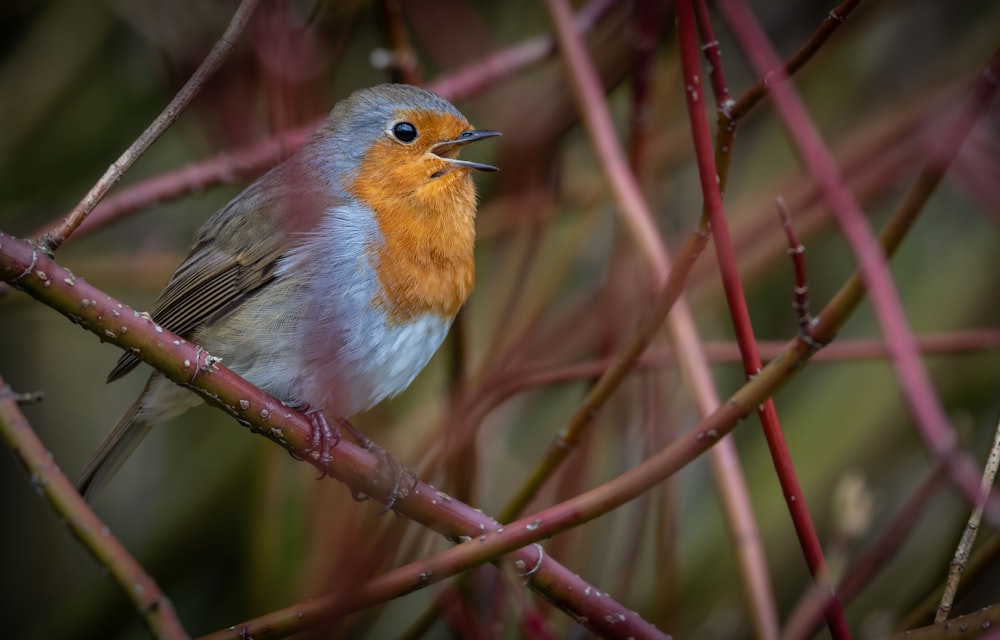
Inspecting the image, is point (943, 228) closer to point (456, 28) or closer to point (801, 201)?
point (801, 201)

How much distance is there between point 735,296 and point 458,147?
1305 mm

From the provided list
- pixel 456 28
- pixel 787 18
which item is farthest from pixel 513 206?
pixel 787 18

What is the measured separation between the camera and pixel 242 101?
323 centimetres

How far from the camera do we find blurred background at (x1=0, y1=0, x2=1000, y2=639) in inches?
120

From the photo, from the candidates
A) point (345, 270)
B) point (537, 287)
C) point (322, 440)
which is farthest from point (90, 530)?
point (537, 287)

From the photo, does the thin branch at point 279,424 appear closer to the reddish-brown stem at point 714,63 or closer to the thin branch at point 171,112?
the thin branch at point 171,112

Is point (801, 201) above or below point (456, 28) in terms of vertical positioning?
below

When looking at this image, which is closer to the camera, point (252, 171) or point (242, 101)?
point (252, 171)

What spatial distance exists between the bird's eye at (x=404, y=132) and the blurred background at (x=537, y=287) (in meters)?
0.24

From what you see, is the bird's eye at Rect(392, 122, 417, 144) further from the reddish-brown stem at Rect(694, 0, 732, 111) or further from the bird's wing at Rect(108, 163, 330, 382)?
the reddish-brown stem at Rect(694, 0, 732, 111)

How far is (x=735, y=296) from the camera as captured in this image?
1581 millimetres

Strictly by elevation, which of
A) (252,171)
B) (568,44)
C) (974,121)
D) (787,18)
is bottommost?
(974,121)

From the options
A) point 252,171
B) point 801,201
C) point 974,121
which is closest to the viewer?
point 974,121

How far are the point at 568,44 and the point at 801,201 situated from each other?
0.92 m
